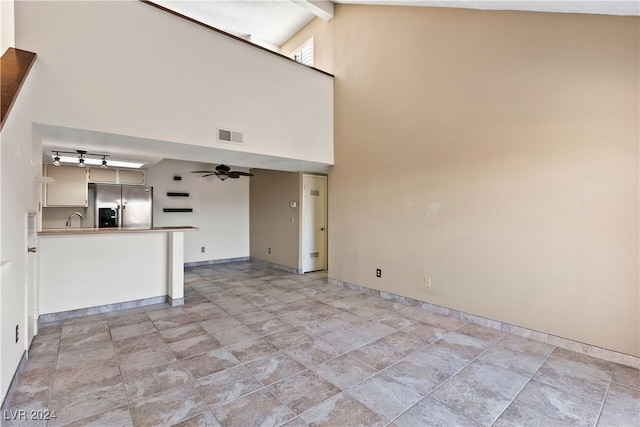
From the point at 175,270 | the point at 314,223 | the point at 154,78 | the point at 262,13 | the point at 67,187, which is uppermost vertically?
the point at 262,13

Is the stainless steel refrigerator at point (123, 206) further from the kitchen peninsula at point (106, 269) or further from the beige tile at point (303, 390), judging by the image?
the beige tile at point (303, 390)

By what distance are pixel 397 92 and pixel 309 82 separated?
57.1 inches

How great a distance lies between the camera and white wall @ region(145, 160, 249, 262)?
6.63 meters

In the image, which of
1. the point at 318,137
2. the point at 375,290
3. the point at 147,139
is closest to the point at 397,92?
the point at 318,137

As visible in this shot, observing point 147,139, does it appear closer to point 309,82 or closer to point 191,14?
point 309,82

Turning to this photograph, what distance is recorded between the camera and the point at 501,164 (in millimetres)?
3285

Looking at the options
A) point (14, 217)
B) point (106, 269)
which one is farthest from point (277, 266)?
point (14, 217)

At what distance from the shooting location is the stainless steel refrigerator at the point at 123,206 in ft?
19.1

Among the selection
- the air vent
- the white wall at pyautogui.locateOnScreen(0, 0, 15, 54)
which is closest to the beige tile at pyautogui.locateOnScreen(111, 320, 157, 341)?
the air vent

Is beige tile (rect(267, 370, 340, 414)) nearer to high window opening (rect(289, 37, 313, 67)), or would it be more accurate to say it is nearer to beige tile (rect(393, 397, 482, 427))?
beige tile (rect(393, 397, 482, 427))

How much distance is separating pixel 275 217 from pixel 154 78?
4.05 metres

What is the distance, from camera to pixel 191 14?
20.4ft

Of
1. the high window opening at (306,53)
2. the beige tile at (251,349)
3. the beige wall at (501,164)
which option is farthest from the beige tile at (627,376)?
the high window opening at (306,53)

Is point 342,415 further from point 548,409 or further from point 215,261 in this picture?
point 215,261
